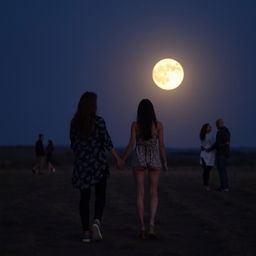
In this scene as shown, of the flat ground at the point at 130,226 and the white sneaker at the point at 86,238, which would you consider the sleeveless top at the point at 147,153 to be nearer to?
the flat ground at the point at 130,226

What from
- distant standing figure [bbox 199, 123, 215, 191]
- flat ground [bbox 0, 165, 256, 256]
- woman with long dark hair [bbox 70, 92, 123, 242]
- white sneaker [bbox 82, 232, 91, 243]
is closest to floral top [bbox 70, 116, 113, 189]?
woman with long dark hair [bbox 70, 92, 123, 242]

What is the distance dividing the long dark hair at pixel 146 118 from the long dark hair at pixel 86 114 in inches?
27.9

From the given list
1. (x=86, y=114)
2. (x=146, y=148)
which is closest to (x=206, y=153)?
(x=146, y=148)

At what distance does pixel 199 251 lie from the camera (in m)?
7.54

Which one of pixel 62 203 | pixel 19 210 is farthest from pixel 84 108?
pixel 62 203

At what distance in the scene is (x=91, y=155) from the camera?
27.5ft

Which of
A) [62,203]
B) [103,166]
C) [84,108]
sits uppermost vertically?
[84,108]

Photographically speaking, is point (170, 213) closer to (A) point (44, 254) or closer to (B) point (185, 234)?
(B) point (185, 234)

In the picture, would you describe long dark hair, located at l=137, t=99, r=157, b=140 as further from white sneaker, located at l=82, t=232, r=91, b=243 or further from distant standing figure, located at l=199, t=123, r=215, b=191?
distant standing figure, located at l=199, t=123, r=215, b=191

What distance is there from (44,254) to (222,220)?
4.33 m

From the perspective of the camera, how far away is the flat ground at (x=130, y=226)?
761 cm

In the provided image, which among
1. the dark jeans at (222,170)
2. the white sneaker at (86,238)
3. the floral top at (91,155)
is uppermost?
the floral top at (91,155)

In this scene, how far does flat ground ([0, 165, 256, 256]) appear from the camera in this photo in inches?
300

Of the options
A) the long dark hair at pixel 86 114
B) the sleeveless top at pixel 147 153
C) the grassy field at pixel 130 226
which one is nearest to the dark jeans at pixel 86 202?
the grassy field at pixel 130 226
